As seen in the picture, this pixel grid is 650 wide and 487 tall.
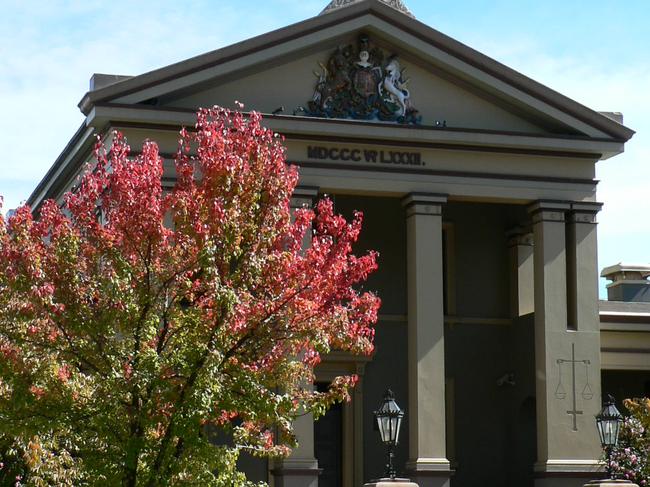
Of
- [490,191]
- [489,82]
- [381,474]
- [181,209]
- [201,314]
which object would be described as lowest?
[381,474]

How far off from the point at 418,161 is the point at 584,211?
145 inches

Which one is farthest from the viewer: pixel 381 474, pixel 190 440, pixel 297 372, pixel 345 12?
pixel 381 474

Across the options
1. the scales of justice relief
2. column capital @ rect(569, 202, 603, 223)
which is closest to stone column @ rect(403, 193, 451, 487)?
the scales of justice relief

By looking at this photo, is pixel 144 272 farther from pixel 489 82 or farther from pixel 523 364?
pixel 523 364

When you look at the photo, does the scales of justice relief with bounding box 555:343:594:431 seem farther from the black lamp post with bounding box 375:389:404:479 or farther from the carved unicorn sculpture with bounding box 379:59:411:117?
the black lamp post with bounding box 375:389:404:479

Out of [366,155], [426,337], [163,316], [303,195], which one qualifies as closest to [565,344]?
[426,337]

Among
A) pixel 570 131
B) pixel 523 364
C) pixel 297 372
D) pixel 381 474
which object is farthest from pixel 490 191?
pixel 297 372

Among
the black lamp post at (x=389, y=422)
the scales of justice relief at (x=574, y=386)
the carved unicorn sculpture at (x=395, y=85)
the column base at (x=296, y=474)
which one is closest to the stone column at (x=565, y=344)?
the scales of justice relief at (x=574, y=386)

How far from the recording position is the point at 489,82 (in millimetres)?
28875

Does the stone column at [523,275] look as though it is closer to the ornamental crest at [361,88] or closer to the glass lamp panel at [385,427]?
the ornamental crest at [361,88]

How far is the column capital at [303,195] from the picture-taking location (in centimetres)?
2759

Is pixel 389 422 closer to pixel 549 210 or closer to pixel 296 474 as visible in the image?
pixel 296 474

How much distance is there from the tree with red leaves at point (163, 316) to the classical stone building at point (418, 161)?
10507 mm

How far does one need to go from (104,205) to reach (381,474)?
51.5 feet
